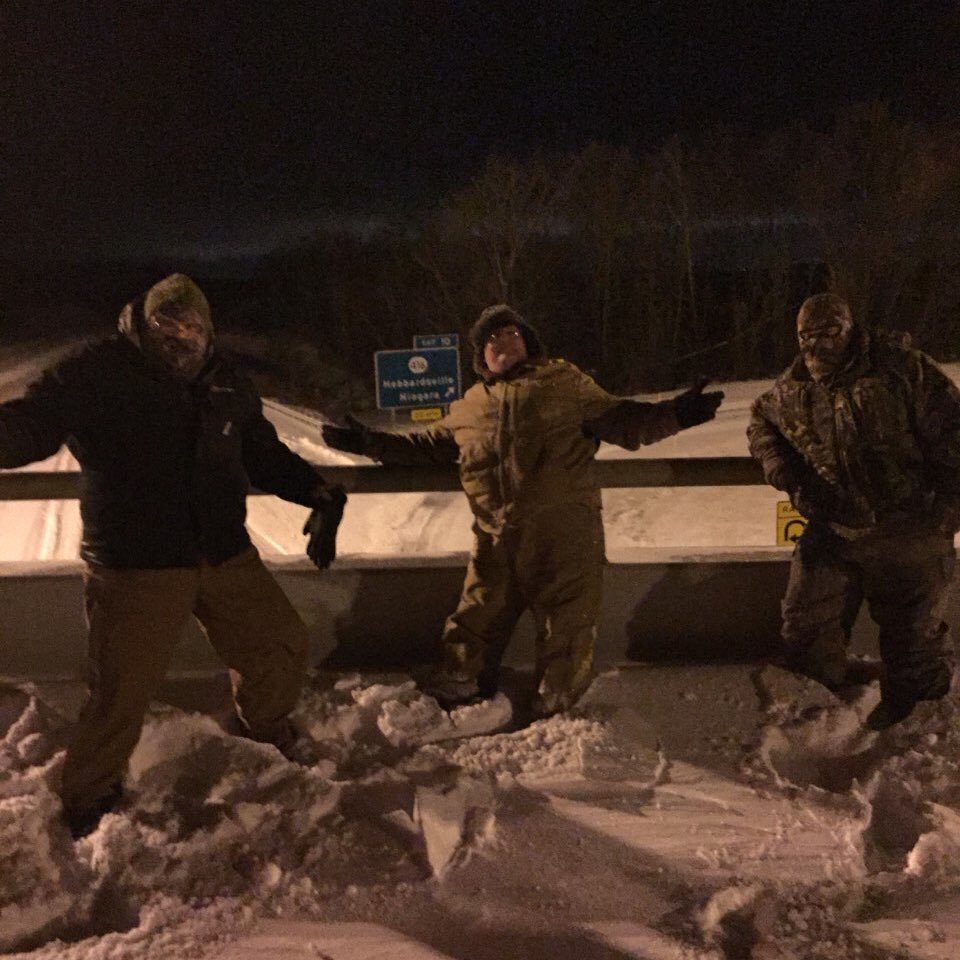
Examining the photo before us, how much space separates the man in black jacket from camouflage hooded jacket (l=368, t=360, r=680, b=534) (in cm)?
101

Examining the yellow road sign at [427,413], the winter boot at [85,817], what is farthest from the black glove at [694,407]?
the yellow road sign at [427,413]

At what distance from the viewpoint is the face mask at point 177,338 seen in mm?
3162

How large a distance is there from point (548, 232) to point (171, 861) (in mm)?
27191

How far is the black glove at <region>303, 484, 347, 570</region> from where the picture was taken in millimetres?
3678

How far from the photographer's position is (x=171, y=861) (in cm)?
306

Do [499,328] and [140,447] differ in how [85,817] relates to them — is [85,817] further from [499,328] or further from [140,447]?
[499,328]

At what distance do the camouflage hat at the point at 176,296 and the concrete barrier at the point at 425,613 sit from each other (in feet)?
4.99

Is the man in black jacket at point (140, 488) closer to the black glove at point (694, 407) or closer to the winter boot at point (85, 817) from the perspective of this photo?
the winter boot at point (85, 817)

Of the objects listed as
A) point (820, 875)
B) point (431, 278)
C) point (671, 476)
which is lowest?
point (820, 875)

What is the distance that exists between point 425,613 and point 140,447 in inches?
68.3

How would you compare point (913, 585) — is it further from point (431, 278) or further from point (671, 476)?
point (431, 278)

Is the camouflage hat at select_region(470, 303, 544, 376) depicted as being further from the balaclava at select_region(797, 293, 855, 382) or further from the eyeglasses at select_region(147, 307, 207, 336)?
the eyeglasses at select_region(147, 307, 207, 336)

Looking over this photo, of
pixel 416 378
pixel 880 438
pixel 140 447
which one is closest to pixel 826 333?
pixel 880 438

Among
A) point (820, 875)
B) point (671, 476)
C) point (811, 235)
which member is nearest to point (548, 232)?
point (811, 235)
